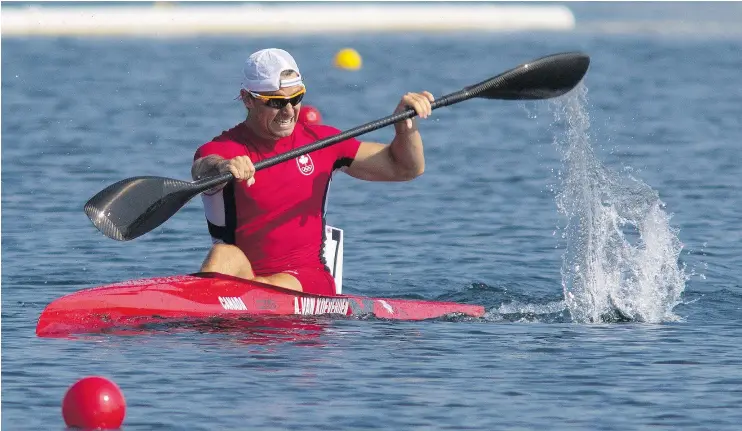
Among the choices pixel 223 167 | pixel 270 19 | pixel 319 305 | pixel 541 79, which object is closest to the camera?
pixel 223 167

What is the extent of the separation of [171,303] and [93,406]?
205 centimetres

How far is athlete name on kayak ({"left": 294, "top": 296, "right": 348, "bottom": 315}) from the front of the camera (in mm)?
8773

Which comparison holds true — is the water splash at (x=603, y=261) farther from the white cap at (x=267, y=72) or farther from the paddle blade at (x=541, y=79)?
the white cap at (x=267, y=72)

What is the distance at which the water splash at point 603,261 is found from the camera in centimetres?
955

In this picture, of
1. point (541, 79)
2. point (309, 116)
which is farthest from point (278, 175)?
point (309, 116)

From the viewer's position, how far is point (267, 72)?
8641 millimetres

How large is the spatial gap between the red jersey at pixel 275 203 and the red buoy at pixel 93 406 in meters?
2.27

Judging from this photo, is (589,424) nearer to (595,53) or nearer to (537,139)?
(537,139)

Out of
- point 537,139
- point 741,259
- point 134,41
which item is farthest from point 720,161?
point 134,41

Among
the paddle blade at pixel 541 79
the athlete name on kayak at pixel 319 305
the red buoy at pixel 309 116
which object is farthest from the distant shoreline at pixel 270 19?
the athlete name on kayak at pixel 319 305

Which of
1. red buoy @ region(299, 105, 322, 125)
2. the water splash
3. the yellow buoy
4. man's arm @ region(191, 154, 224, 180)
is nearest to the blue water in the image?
the water splash

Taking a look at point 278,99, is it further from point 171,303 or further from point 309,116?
point 309,116

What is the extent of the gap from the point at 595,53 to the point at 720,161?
76.0ft

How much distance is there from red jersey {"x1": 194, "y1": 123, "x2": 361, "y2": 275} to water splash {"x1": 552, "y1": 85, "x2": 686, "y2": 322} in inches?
70.9
